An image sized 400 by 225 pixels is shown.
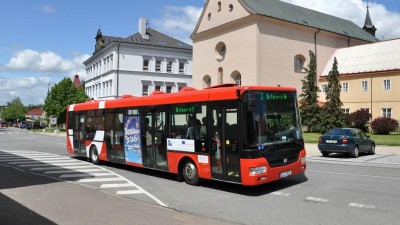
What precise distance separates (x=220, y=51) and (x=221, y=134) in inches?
1872

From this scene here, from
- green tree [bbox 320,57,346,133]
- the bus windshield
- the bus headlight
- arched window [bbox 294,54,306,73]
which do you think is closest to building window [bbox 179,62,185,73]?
arched window [bbox 294,54,306,73]

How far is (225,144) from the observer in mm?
10570

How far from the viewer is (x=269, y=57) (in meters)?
50.6

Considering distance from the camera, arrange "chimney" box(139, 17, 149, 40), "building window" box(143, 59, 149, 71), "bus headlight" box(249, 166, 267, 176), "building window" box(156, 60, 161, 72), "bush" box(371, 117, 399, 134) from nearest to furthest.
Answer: "bus headlight" box(249, 166, 267, 176), "bush" box(371, 117, 399, 134), "building window" box(143, 59, 149, 71), "building window" box(156, 60, 161, 72), "chimney" box(139, 17, 149, 40)

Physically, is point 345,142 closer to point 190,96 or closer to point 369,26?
point 190,96

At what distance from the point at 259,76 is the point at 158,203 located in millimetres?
41301

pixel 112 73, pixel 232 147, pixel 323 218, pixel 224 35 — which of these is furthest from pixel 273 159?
pixel 112 73

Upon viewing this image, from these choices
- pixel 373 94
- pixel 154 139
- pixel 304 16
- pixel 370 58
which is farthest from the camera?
pixel 304 16

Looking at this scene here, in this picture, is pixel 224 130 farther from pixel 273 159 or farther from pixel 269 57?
pixel 269 57

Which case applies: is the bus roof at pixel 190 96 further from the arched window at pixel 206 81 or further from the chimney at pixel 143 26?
the chimney at pixel 143 26

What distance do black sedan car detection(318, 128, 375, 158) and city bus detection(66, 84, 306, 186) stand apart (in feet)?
33.1

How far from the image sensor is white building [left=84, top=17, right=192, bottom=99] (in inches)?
2736

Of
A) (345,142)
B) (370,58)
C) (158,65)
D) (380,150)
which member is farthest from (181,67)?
(345,142)

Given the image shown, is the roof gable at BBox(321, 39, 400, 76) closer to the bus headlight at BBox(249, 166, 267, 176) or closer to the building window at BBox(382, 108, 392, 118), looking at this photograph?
the building window at BBox(382, 108, 392, 118)
